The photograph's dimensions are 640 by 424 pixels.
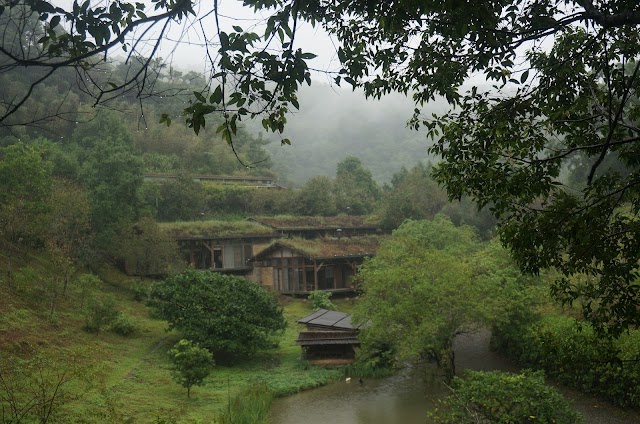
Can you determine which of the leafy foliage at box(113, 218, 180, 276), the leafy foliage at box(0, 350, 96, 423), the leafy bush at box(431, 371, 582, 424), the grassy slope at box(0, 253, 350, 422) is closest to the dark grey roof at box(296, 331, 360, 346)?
the grassy slope at box(0, 253, 350, 422)

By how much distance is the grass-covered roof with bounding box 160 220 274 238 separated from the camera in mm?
26578

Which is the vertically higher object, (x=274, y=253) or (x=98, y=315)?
(x=274, y=253)

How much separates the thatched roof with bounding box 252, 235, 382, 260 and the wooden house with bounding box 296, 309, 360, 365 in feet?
→ 28.1

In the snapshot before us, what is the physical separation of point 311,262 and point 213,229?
549cm

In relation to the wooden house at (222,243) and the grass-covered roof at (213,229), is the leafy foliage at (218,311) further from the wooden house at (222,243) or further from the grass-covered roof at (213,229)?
the wooden house at (222,243)

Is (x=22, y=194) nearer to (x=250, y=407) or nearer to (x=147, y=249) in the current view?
(x=147, y=249)

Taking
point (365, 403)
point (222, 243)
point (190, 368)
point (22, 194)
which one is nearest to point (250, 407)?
point (190, 368)

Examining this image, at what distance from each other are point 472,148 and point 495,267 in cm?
1177

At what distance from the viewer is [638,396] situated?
10.2 meters

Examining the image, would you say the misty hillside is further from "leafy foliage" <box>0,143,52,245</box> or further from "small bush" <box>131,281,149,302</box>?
"leafy foliage" <box>0,143,52,245</box>

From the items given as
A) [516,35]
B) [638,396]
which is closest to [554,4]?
[516,35]

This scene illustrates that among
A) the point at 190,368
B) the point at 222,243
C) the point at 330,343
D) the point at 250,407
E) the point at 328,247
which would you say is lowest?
the point at 250,407

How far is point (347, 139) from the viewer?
7650 cm

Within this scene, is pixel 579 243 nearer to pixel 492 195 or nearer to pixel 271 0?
pixel 492 195
